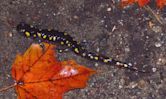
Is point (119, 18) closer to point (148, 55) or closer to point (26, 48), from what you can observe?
point (148, 55)

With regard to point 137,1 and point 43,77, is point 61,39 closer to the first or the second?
point 43,77

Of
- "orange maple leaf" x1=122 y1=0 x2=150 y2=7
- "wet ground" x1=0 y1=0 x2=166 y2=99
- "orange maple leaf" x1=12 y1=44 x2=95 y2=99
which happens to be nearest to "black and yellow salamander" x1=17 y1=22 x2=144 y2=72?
"wet ground" x1=0 y1=0 x2=166 y2=99

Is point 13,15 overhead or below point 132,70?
overhead

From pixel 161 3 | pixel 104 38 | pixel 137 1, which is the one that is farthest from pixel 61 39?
pixel 161 3

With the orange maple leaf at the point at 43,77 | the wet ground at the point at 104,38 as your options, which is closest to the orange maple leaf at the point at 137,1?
the wet ground at the point at 104,38

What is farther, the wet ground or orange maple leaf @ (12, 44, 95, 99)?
the wet ground

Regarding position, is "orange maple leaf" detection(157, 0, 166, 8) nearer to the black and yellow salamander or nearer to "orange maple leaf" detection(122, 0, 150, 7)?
"orange maple leaf" detection(122, 0, 150, 7)

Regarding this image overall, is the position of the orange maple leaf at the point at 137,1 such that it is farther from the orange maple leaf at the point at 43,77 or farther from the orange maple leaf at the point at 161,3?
the orange maple leaf at the point at 43,77

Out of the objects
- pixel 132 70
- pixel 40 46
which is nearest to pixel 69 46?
pixel 40 46
